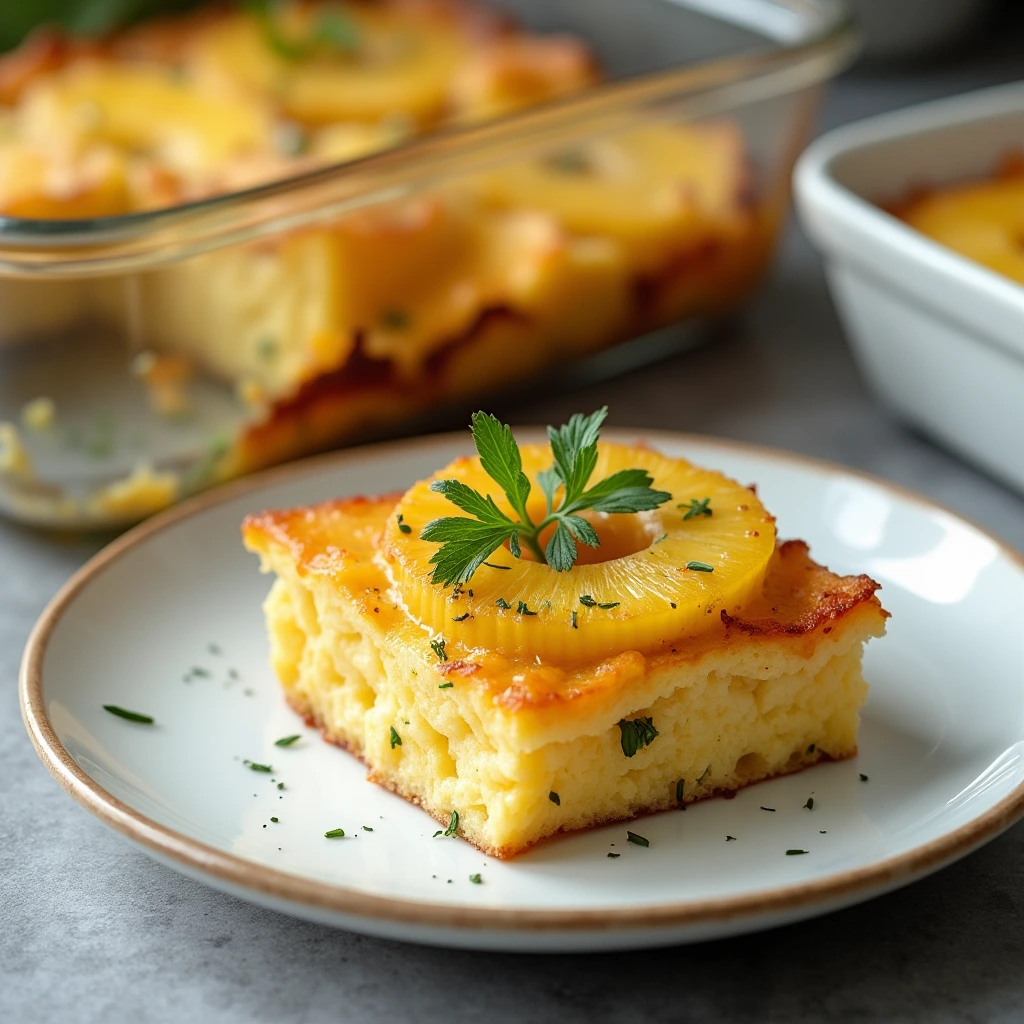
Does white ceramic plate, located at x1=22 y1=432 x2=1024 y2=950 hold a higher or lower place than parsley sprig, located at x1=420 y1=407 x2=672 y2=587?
lower

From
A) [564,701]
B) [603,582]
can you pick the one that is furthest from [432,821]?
[603,582]

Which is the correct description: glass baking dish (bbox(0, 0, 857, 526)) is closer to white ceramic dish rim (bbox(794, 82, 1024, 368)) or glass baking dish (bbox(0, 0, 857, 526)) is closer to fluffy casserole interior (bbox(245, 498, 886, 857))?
white ceramic dish rim (bbox(794, 82, 1024, 368))

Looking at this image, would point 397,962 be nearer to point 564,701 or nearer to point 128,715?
point 564,701

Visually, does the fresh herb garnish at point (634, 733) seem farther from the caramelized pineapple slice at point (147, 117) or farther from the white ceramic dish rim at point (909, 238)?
the caramelized pineapple slice at point (147, 117)

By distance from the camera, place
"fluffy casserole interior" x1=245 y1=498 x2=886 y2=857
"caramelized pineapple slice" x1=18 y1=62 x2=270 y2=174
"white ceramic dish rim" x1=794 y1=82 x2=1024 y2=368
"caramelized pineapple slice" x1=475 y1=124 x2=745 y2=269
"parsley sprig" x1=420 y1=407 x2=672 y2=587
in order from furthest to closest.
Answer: "caramelized pineapple slice" x1=18 y1=62 x2=270 y2=174
"caramelized pineapple slice" x1=475 y1=124 x2=745 y2=269
"white ceramic dish rim" x1=794 y1=82 x2=1024 y2=368
"parsley sprig" x1=420 y1=407 x2=672 y2=587
"fluffy casserole interior" x1=245 y1=498 x2=886 y2=857

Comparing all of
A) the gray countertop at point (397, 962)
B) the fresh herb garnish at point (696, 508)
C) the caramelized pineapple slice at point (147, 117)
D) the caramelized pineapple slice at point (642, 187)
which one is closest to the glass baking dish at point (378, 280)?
the caramelized pineapple slice at point (642, 187)

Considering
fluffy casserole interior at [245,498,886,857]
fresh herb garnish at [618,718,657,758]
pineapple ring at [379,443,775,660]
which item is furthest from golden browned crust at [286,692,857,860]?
pineapple ring at [379,443,775,660]

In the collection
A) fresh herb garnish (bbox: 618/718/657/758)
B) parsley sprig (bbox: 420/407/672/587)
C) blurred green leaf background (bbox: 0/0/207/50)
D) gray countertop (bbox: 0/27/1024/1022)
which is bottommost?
gray countertop (bbox: 0/27/1024/1022)

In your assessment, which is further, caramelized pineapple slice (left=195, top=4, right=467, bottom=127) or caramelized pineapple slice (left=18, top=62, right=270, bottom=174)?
caramelized pineapple slice (left=195, top=4, right=467, bottom=127)
